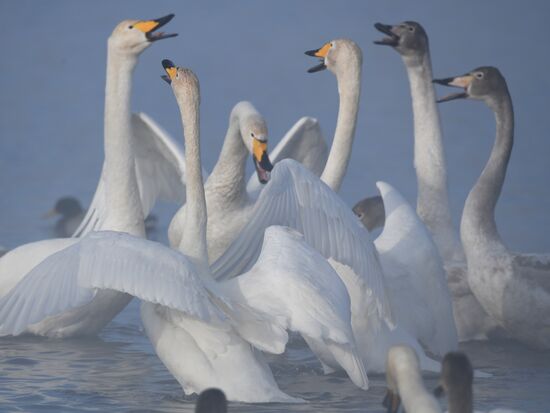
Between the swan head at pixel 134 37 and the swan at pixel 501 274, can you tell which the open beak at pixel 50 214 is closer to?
the swan head at pixel 134 37

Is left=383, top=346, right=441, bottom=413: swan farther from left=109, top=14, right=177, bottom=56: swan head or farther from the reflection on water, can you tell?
left=109, top=14, right=177, bottom=56: swan head

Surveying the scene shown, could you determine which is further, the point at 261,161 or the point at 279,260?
the point at 261,161

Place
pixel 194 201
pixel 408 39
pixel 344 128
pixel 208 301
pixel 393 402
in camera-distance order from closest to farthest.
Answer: pixel 393 402
pixel 208 301
pixel 194 201
pixel 344 128
pixel 408 39

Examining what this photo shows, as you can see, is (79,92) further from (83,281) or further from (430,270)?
(83,281)

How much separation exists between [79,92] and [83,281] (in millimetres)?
10891

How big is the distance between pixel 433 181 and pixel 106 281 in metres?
3.50

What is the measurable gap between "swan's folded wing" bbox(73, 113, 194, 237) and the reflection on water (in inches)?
54.3

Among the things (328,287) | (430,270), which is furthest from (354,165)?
(328,287)

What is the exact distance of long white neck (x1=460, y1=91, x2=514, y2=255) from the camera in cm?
846

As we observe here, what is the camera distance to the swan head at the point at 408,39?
9.83m

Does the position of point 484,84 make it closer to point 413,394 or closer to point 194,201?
point 194,201

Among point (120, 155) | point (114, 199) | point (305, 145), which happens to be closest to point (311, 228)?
point (114, 199)

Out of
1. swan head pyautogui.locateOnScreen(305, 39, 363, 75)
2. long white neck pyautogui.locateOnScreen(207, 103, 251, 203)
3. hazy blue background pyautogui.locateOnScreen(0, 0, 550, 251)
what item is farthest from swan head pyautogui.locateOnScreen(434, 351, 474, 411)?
hazy blue background pyautogui.locateOnScreen(0, 0, 550, 251)

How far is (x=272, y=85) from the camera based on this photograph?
642 inches
